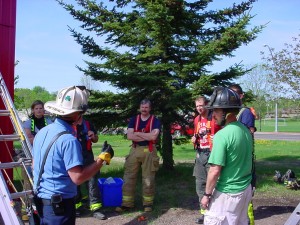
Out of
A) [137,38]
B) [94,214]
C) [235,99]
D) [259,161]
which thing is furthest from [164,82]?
[259,161]

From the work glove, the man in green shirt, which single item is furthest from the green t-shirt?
A: the work glove

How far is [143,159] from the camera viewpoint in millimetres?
6891

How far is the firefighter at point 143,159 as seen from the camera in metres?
6.82

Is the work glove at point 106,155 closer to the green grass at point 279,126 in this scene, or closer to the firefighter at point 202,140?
the firefighter at point 202,140

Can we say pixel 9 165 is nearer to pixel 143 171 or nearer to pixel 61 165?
pixel 61 165

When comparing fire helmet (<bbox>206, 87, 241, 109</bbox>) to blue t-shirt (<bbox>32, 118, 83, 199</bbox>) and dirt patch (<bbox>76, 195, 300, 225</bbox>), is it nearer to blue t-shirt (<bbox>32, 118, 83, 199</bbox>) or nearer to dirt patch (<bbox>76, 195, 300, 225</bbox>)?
blue t-shirt (<bbox>32, 118, 83, 199</bbox>)

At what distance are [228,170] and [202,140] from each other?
2.78 meters

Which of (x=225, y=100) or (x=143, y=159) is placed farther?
(x=143, y=159)

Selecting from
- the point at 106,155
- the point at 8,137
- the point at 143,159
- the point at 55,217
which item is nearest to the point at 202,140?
the point at 143,159

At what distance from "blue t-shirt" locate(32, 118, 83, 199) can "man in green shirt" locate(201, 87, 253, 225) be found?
50.4 inches

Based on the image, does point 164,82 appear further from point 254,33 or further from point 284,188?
point 284,188

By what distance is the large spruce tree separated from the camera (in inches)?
339

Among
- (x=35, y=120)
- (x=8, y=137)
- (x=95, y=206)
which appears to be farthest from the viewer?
(x=95, y=206)

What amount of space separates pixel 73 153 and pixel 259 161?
11.5 meters
